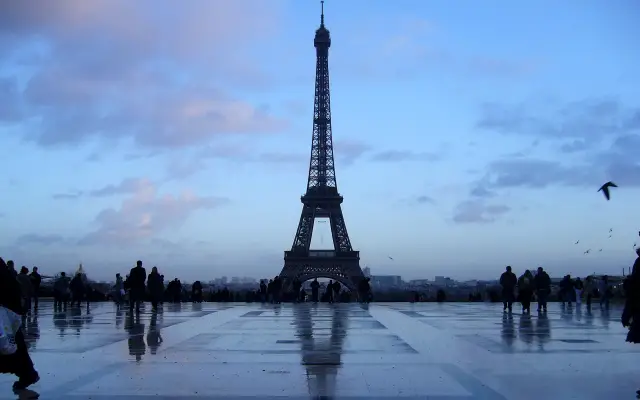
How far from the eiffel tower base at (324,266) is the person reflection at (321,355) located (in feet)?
212

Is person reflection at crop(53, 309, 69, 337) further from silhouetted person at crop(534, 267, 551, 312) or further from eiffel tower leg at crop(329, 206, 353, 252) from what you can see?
eiffel tower leg at crop(329, 206, 353, 252)

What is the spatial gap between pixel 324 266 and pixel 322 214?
310 inches

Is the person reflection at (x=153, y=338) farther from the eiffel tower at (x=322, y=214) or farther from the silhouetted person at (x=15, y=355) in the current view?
the eiffel tower at (x=322, y=214)

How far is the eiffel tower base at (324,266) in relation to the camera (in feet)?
276

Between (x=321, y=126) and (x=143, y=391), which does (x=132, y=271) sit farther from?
(x=321, y=126)

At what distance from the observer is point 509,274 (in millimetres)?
26719

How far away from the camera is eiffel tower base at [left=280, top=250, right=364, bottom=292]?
8406 centimetres

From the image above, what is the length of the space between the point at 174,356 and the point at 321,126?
3110 inches

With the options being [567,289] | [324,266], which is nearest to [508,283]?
[567,289]

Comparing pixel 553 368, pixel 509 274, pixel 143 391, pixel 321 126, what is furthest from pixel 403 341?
pixel 321 126

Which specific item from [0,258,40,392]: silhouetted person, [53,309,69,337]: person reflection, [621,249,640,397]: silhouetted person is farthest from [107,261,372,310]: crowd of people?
[621,249,640,397]: silhouetted person

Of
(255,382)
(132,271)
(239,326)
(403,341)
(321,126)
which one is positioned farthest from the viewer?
(321,126)

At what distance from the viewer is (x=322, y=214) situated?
9044 cm

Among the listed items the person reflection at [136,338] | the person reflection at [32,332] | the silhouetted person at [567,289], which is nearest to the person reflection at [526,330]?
the person reflection at [136,338]
